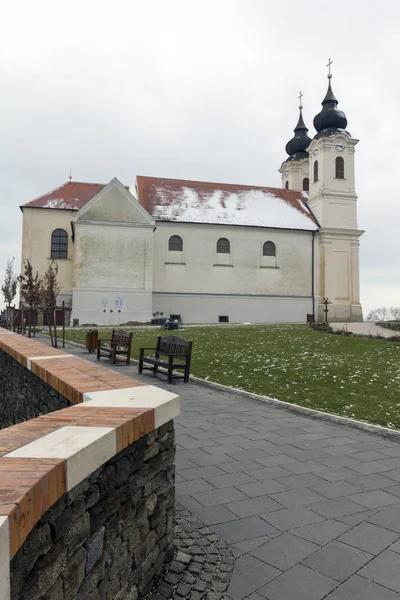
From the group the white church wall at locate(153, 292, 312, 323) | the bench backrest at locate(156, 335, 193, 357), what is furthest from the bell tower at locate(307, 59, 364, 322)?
the bench backrest at locate(156, 335, 193, 357)

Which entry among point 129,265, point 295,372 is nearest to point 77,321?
point 129,265

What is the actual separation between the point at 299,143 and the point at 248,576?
49266mm

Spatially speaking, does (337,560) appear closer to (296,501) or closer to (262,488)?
(296,501)

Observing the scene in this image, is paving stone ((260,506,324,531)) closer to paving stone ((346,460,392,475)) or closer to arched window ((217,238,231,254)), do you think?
paving stone ((346,460,392,475))

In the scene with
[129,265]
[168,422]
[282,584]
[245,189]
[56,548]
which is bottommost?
[282,584]

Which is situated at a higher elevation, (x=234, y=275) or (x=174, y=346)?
(x=234, y=275)

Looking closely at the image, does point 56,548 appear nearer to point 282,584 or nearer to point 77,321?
point 282,584

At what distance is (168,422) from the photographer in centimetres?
325

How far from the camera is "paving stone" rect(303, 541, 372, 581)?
300cm

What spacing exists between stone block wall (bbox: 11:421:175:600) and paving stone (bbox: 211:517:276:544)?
20.2 inches

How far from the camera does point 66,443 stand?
2.23 meters

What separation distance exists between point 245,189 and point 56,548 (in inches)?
1680

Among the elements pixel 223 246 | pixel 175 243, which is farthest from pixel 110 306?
pixel 223 246

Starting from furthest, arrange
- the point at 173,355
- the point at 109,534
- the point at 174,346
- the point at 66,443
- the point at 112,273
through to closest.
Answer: the point at 112,273, the point at 174,346, the point at 173,355, the point at 109,534, the point at 66,443
